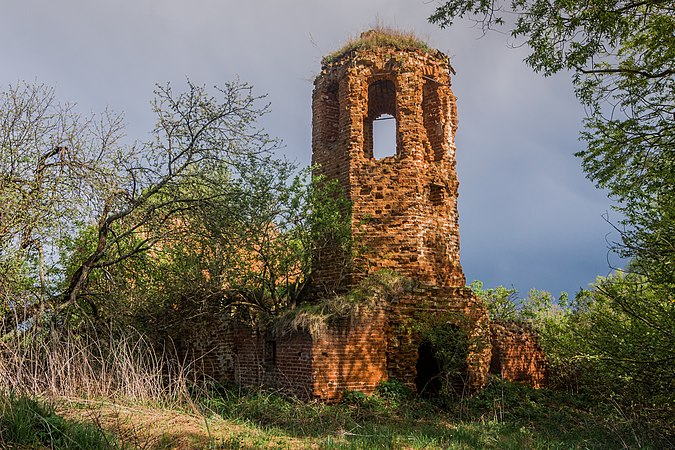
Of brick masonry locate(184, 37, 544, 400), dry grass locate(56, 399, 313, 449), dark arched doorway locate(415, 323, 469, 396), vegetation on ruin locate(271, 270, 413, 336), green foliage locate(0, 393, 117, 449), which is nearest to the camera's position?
green foliage locate(0, 393, 117, 449)

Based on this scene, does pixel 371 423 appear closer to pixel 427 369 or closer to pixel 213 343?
pixel 427 369

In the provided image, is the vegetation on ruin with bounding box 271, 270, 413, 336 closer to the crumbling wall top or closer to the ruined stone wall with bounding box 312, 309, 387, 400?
the ruined stone wall with bounding box 312, 309, 387, 400

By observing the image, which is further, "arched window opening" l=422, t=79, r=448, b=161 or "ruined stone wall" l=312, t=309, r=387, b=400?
"arched window opening" l=422, t=79, r=448, b=161

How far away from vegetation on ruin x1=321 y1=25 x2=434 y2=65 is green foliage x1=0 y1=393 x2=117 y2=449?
1071 centimetres

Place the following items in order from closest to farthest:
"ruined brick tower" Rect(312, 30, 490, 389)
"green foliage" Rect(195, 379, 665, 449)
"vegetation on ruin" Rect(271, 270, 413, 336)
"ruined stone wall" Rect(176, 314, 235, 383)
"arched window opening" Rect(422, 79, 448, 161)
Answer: "green foliage" Rect(195, 379, 665, 449), "vegetation on ruin" Rect(271, 270, 413, 336), "ruined brick tower" Rect(312, 30, 490, 389), "ruined stone wall" Rect(176, 314, 235, 383), "arched window opening" Rect(422, 79, 448, 161)

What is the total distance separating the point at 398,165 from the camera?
13.0 m

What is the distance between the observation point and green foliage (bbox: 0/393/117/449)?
Answer: 17.7ft

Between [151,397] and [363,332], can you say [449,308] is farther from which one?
[151,397]

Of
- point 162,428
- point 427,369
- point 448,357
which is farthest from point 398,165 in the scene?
point 162,428

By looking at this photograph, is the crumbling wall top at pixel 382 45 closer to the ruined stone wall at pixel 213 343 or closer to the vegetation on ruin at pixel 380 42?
the vegetation on ruin at pixel 380 42

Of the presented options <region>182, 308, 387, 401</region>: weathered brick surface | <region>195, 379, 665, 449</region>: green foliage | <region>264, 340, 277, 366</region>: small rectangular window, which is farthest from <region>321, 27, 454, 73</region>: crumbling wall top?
<region>195, 379, 665, 449</region>: green foliage

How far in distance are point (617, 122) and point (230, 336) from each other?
9.25 m

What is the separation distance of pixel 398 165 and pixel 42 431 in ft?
30.2

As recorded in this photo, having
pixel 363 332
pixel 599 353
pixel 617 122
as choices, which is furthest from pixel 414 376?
pixel 617 122
